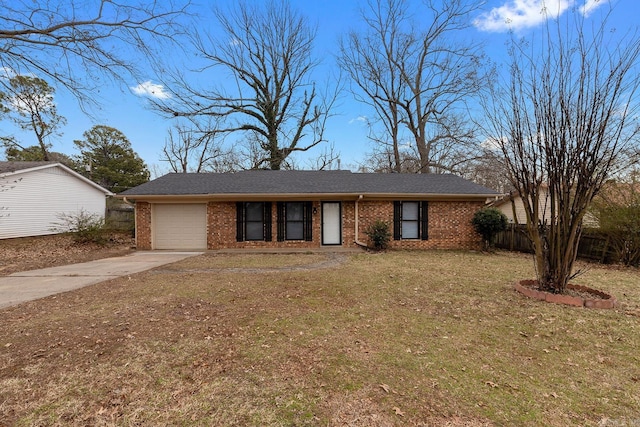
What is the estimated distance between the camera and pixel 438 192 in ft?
37.2

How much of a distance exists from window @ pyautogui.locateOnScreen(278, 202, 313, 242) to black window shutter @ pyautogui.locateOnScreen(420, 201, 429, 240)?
166 inches

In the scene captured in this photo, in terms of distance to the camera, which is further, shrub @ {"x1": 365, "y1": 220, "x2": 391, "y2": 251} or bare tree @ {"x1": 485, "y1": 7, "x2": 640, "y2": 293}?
shrub @ {"x1": 365, "y1": 220, "x2": 391, "y2": 251}

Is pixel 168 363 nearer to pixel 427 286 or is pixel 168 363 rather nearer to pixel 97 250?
pixel 427 286

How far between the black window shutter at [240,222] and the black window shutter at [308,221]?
7.59 ft

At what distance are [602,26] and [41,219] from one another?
2174 centimetres

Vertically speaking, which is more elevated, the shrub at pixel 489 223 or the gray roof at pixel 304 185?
the gray roof at pixel 304 185

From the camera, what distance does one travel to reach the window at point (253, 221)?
1159cm

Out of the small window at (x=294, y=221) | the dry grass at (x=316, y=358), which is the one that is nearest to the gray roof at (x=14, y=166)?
the small window at (x=294, y=221)

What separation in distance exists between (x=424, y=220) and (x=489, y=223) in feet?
7.23

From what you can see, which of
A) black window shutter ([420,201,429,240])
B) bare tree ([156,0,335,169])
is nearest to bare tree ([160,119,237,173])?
bare tree ([156,0,335,169])

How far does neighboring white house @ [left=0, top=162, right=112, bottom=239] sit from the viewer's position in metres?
14.0

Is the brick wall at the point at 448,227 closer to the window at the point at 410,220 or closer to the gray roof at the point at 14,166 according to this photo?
the window at the point at 410,220

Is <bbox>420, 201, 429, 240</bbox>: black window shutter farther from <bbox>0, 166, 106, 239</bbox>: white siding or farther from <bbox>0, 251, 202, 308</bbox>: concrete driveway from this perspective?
<bbox>0, 166, 106, 239</bbox>: white siding

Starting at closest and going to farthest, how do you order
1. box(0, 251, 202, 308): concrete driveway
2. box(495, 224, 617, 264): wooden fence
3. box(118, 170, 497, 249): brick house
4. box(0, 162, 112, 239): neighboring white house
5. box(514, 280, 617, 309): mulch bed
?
box(514, 280, 617, 309): mulch bed → box(0, 251, 202, 308): concrete driveway → box(495, 224, 617, 264): wooden fence → box(118, 170, 497, 249): brick house → box(0, 162, 112, 239): neighboring white house
